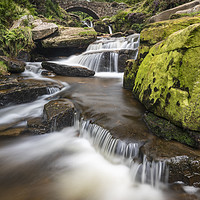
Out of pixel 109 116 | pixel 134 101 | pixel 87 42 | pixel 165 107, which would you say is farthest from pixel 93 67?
pixel 165 107

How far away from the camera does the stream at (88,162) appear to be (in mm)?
1906

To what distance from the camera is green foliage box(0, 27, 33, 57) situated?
8828 mm

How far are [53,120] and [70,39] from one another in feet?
31.7

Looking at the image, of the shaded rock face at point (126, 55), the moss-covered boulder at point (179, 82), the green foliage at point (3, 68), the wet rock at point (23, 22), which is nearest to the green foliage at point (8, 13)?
the wet rock at point (23, 22)

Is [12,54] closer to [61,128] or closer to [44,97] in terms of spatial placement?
[44,97]

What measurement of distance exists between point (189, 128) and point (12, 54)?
10.9 metres

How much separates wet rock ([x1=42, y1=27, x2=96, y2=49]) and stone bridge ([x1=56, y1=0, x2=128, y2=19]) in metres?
17.9

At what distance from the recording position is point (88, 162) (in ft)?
8.17

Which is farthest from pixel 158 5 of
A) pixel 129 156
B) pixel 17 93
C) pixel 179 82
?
pixel 129 156

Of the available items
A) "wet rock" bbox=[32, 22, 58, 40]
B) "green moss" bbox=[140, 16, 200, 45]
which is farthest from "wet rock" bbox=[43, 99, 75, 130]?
"wet rock" bbox=[32, 22, 58, 40]

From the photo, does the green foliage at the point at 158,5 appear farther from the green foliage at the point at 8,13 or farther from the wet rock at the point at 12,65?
the wet rock at the point at 12,65

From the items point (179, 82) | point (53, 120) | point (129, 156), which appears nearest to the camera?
point (129, 156)

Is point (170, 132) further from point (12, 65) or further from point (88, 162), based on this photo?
point (12, 65)

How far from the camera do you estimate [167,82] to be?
262cm
